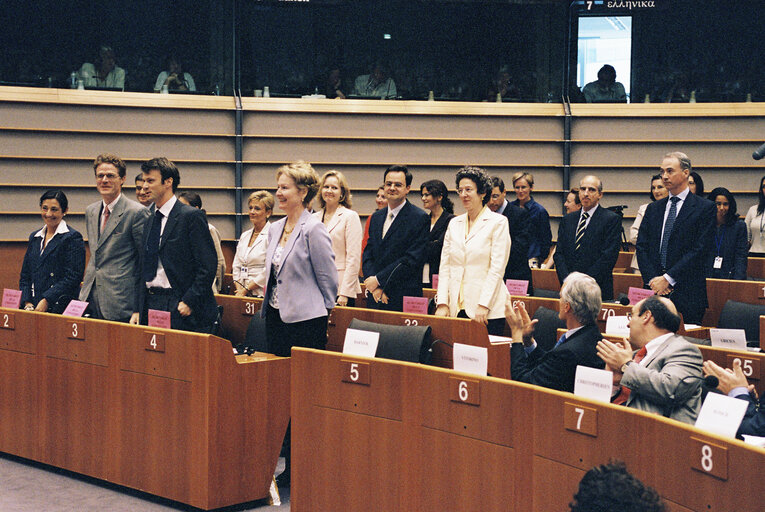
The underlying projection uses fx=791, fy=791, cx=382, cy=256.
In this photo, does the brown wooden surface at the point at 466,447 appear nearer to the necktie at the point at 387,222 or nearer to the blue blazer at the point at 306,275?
the blue blazer at the point at 306,275

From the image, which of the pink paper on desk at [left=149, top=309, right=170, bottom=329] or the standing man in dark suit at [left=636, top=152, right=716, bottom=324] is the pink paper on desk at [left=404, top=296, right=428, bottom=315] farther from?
the standing man in dark suit at [left=636, top=152, right=716, bottom=324]

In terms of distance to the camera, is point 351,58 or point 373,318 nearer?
point 373,318

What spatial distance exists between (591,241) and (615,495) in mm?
3914

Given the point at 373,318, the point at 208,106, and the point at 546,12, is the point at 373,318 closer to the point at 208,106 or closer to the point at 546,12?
the point at 208,106

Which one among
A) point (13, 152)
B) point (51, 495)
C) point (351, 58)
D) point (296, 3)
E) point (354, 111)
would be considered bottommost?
point (51, 495)

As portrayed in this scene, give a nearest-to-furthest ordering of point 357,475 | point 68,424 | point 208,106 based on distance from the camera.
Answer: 1. point 357,475
2. point 68,424
3. point 208,106

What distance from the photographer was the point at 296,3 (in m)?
10.0

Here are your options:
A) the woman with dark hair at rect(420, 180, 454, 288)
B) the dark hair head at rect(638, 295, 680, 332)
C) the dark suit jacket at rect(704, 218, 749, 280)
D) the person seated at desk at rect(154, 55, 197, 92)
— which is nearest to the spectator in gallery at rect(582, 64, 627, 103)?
the dark suit jacket at rect(704, 218, 749, 280)

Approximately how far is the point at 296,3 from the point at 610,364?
8.50 metres

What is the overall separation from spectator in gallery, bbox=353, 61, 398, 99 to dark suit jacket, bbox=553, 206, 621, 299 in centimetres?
485

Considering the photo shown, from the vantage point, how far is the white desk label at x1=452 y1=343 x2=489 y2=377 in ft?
8.49

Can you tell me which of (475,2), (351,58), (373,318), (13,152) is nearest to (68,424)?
(373,318)

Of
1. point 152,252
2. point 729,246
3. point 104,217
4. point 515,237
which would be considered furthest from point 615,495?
point 729,246

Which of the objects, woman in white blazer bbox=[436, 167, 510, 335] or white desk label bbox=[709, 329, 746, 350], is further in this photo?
woman in white blazer bbox=[436, 167, 510, 335]
